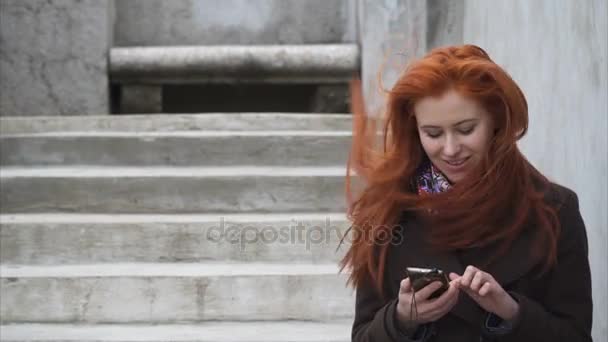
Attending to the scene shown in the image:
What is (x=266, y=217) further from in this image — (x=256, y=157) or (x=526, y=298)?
(x=526, y=298)

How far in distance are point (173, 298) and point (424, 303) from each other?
201 centimetres

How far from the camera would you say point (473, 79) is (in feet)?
5.49

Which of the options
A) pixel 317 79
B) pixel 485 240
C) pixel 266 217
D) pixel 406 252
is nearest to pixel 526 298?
pixel 485 240

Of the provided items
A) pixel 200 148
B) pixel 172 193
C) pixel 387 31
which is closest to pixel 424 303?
pixel 172 193

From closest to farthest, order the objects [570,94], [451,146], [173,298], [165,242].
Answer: [451,146] < [570,94] < [173,298] < [165,242]

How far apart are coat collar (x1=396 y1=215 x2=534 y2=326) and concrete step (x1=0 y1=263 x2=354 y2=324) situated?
1746 millimetres

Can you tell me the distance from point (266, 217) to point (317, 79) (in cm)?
210

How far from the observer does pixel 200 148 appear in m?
4.56

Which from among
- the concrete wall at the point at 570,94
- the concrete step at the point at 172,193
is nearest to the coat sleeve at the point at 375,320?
the concrete wall at the point at 570,94

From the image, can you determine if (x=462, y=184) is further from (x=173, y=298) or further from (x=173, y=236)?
(x=173, y=236)

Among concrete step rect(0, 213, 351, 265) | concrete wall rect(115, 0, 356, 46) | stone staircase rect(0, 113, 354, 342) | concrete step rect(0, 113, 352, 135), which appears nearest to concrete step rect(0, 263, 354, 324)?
stone staircase rect(0, 113, 354, 342)

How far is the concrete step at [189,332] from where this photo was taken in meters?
3.26

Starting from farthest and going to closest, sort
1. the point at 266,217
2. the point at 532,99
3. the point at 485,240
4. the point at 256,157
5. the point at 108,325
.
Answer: the point at 256,157 → the point at 266,217 → the point at 108,325 → the point at 532,99 → the point at 485,240

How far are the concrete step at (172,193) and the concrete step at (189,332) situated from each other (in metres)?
0.77
